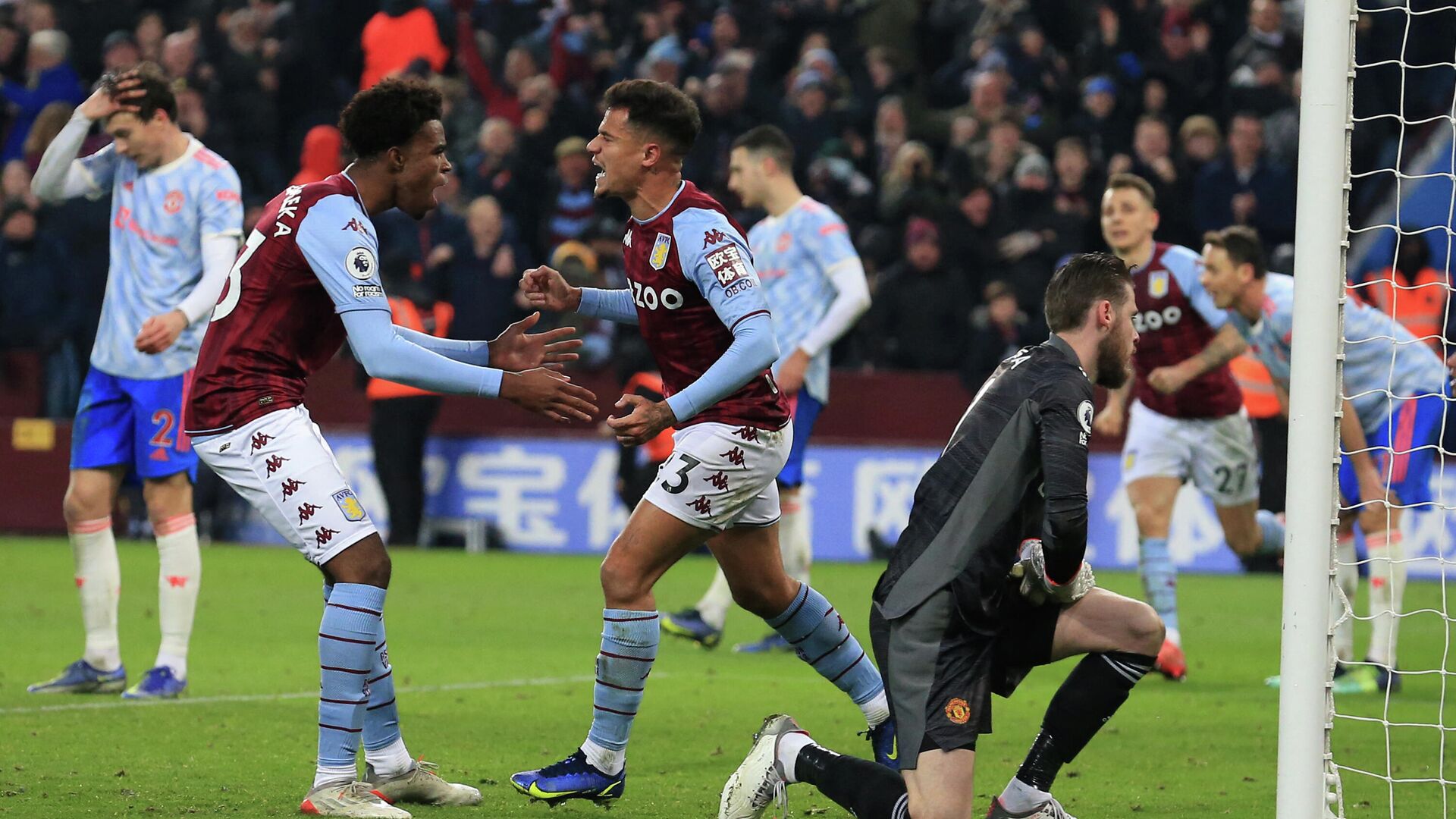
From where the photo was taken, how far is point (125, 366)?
7621 millimetres

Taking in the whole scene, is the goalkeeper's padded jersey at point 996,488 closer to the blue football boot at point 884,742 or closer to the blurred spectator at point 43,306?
the blue football boot at point 884,742

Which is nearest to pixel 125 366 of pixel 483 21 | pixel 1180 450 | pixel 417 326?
pixel 1180 450

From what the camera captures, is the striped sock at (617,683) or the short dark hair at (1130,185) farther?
the short dark hair at (1130,185)

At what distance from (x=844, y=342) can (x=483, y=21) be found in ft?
20.1

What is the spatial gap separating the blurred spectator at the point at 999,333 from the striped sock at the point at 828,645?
338 inches

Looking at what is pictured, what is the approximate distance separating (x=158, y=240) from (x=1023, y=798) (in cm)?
462

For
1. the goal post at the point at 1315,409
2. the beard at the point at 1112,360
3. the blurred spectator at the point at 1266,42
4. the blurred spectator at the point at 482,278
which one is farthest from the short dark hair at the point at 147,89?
the blurred spectator at the point at 1266,42

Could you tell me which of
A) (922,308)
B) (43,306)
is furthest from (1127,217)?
(43,306)

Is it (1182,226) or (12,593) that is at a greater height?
(1182,226)

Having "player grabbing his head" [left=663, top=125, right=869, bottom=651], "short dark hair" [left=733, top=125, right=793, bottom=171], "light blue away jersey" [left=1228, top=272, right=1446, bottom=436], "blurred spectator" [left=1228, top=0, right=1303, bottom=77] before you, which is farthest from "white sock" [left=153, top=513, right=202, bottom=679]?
"blurred spectator" [left=1228, top=0, right=1303, bottom=77]

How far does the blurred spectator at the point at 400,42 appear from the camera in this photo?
17812 millimetres

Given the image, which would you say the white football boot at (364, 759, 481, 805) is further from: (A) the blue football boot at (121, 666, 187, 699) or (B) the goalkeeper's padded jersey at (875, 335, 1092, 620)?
(A) the blue football boot at (121, 666, 187, 699)

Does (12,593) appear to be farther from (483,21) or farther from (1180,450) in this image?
(483,21)

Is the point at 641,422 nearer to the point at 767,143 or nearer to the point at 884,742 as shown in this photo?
the point at 884,742
